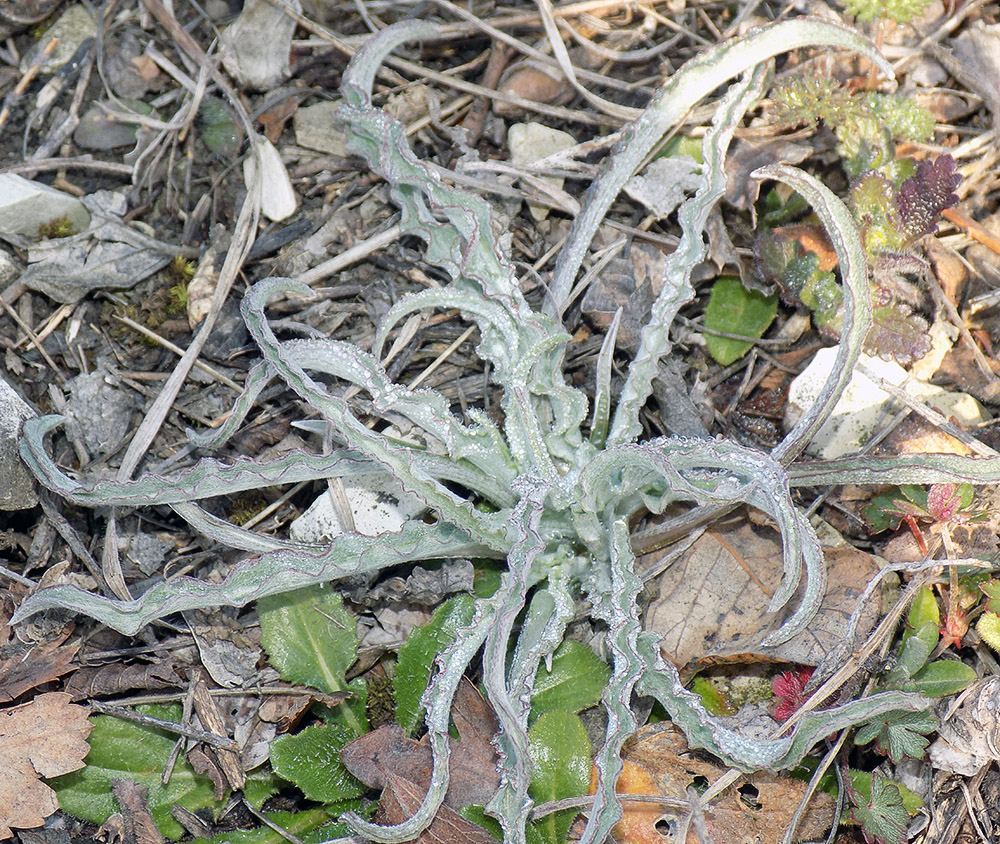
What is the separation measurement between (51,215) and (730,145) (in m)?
2.11

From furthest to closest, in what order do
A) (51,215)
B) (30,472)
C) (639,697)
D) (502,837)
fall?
(51,215) → (30,472) → (639,697) → (502,837)

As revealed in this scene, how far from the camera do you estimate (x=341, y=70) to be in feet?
9.53

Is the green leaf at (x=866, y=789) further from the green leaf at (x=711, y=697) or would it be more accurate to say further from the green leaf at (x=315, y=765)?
the green leaf at (x=315, y=765)

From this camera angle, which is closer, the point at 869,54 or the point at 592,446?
the point at 592,446

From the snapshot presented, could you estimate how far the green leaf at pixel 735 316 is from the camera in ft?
8.20

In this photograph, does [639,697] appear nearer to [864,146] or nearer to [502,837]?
[502,837]

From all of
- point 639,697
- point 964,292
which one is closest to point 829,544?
point 639,697

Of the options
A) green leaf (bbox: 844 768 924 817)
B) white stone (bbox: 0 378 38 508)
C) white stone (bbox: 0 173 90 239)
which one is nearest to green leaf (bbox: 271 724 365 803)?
white stone (bbox: 0 378 38 508)

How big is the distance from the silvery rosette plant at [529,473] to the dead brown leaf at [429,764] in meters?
0.13

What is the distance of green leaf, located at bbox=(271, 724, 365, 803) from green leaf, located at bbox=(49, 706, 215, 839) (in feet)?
0.83

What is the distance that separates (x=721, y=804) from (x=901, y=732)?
17.6 inches

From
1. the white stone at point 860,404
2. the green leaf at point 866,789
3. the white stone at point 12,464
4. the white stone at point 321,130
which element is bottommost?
the green leaf at point 866,789

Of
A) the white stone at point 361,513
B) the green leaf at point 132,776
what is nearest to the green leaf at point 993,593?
the white stone at point 361,513

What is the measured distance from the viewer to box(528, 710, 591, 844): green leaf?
2039mm
